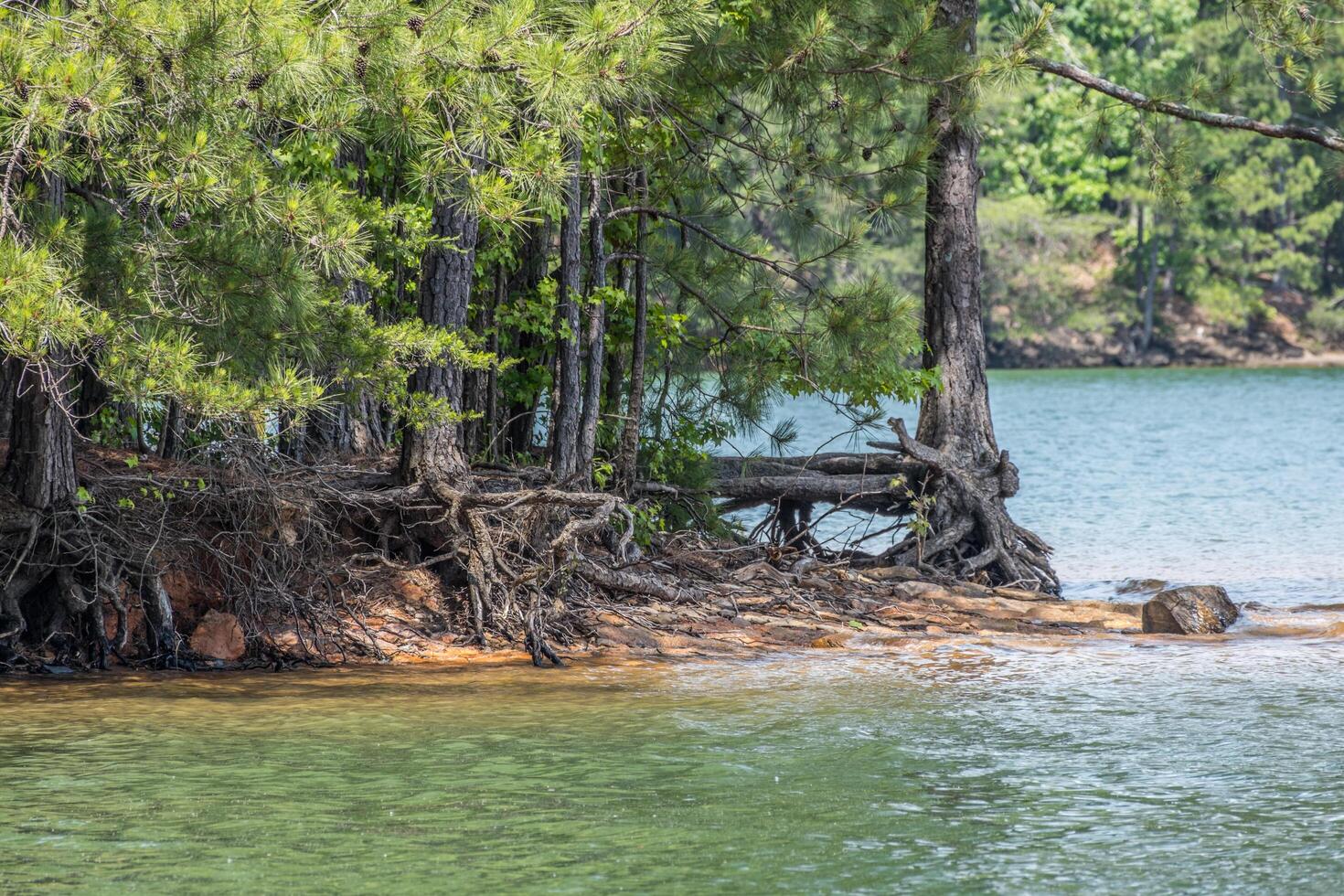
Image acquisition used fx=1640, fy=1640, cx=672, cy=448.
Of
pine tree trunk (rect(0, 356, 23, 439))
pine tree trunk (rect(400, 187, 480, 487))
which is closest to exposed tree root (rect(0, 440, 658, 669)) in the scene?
pine tree trunk (rect(400, 187, 480, 487))

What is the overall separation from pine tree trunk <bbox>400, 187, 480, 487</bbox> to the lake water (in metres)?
1.44

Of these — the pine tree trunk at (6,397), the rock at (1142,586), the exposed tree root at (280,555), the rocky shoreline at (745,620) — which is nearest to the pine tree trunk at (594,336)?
the exposed tree root at (280,555)

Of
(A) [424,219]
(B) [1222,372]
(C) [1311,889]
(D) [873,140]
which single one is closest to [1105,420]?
(B) [1222,372]

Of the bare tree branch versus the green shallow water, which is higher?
the bare tree branch

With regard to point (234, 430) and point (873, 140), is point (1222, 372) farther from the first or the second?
point (234, 430)

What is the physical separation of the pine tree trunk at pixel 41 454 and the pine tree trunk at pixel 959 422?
615 cm

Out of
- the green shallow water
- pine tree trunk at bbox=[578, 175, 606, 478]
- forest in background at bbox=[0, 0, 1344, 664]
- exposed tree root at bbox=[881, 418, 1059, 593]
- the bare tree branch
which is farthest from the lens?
exposed tree root at bbox=[881, 418, 1059, 593]

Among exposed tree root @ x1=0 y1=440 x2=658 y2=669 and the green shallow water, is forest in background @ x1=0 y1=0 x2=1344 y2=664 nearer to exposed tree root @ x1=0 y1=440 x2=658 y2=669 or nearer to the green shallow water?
exposed tree root @ x1=0 y1=440 x2=658 y2=669

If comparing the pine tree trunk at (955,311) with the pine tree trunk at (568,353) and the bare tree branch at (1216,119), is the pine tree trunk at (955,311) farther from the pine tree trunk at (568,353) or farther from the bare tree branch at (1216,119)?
the pine tree trunk at (568,353)

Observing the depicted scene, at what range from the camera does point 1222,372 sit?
6028 centimetres

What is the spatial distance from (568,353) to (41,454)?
3427mm

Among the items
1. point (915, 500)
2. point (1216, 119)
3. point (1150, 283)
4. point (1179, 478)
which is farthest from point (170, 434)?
point (1150, 283)

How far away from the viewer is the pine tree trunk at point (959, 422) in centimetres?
1272

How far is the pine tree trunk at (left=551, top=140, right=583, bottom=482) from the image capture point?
1082 cm
